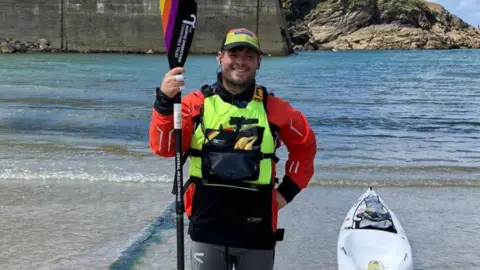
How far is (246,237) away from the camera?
8.78 ft

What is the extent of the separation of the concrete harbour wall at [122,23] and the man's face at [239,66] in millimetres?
48381

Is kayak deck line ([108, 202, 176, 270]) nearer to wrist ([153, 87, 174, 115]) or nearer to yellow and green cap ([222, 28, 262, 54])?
wrist ([153, 87, 174, 115])

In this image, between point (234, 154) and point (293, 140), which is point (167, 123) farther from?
point (293, 140)

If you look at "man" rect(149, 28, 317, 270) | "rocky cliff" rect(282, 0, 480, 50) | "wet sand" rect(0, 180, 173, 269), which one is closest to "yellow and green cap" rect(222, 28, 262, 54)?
"man" rect(149, 28, 317, 270)

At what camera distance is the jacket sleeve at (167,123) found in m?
2.60

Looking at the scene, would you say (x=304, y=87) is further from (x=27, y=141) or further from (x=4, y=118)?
(x=27, y=141)

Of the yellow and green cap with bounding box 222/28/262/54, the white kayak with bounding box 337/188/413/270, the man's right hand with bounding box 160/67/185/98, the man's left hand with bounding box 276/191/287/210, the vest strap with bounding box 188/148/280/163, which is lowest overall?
the white kayak with bounding box 337/188/413/270

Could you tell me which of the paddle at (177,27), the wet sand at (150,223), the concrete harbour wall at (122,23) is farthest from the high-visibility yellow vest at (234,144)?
the concrete harbour wall at (122,23)

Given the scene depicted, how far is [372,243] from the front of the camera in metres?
4.11

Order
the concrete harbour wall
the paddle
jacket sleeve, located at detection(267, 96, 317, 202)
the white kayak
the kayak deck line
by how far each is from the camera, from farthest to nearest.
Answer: the concrete harbour wall → the kayak deck line → the white kayak → the paddle → jacket sleeve, located at detection(267, 96, 317, 202)

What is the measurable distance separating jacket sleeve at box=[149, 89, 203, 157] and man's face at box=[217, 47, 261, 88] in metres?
0.17

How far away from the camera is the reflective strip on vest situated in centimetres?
262

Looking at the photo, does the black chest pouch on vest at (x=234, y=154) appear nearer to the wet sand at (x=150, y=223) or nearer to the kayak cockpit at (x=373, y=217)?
the wet sand at (x=150, y=223)

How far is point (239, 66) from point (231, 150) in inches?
15.7
